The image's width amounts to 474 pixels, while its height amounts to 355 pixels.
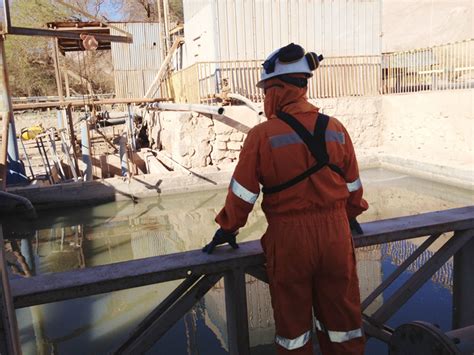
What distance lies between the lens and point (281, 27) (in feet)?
45.7

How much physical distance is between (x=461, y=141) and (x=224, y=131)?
5886 mm

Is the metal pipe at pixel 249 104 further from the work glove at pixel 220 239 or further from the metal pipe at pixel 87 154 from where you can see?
the work glove at pixel 220 239

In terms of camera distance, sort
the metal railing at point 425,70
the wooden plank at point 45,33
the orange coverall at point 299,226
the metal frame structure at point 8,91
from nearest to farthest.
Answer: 1. the orange coverall at point 299,226
2. the metal frame structure at point 8,91
3. the wooden plank at point 45,33
4. the metal railing at point 425,70

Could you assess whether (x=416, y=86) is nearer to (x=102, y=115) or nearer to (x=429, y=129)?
(x=429, y=129)

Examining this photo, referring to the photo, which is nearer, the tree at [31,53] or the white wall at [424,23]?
the tree at [31,53]

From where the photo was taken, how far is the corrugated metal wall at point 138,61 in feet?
70.9

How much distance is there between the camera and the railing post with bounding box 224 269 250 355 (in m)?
2.21

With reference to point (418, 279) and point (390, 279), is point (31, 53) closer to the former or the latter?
point (390, 279)

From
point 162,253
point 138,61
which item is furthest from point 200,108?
point 138,61

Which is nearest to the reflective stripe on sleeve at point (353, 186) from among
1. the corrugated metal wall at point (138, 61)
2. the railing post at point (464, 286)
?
the railing post at point (464, 286)

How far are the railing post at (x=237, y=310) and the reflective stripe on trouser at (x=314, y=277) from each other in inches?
7.8

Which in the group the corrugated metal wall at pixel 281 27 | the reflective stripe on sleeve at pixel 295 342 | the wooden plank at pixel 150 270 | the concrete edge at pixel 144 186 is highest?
the corrugated metal wall at pixel 281 27

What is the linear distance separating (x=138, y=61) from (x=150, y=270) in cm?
2116

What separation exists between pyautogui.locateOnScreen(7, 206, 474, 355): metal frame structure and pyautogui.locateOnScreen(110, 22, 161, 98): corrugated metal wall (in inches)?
807
